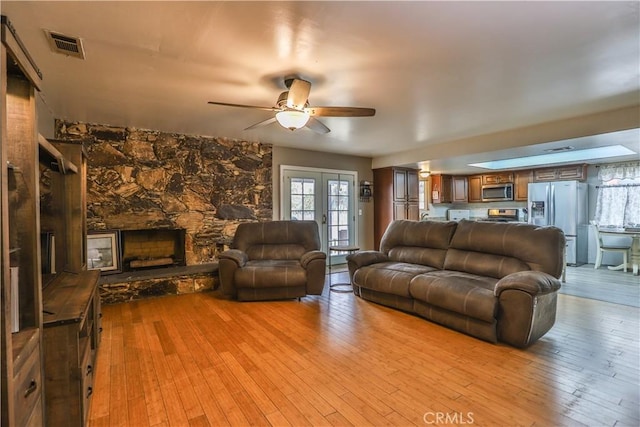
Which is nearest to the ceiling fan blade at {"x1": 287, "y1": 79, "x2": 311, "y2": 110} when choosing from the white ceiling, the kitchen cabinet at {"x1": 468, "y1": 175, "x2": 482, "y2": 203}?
the white ceiling

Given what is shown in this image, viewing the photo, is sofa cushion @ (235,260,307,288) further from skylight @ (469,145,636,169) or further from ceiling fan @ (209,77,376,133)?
skylight @ (469,145,636,169)

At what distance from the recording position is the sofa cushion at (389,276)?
3.51 m

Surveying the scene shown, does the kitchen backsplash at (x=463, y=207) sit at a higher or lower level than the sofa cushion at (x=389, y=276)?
higher

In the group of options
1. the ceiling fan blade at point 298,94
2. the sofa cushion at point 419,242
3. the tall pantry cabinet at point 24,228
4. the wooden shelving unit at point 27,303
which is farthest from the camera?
the sofa cushion at point 419,242

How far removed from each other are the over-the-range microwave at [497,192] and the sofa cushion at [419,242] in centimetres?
485

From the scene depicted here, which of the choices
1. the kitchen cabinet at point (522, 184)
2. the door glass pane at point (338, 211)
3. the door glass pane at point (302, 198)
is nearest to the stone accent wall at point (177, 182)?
the door glass pane at point (302, 198)

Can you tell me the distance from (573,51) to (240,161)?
176 inches

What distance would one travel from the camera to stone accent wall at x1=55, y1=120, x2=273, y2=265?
4312mm

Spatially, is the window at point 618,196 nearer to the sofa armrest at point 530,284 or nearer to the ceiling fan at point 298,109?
the sofa armrest at point 530,284

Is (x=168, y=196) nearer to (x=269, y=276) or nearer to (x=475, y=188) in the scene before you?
(x=269, y=276)

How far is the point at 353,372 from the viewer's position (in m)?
2.30

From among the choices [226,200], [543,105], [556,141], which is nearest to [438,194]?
[556,141]

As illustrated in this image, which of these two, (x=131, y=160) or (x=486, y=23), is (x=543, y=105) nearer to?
(x=486, y=23)

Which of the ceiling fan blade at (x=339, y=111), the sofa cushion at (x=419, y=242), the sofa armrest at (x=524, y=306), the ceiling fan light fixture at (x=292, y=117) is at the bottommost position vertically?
the sofa armrest at (x=524, y=306)
